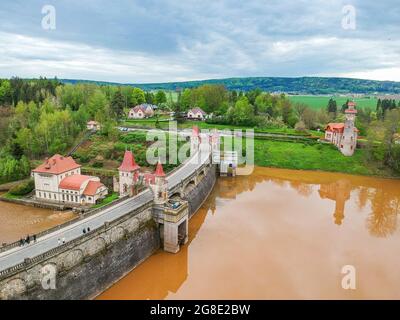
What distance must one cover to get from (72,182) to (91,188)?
2.36 meters

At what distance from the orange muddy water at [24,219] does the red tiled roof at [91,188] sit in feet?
9.60

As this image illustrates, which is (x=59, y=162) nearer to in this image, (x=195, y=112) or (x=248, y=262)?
(x=248, y=262)

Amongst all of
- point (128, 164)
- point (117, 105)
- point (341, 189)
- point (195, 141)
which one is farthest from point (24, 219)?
point (117, 105)

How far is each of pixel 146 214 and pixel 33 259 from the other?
33.9 ft

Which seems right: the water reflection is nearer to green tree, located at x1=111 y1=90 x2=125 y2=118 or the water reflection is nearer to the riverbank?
the riverbank

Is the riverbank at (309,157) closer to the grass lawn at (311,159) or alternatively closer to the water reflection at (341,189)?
the grass lawn at (311,159)

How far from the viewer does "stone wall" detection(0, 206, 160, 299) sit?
17.1 metres

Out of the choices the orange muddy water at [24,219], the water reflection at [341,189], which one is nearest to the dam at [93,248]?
the orange muddy water at [24,219]

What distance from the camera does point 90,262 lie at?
20.7 metres

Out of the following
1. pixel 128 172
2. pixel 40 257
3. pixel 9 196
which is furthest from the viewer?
pixel 9 196

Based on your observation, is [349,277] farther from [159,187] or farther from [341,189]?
[341,189]

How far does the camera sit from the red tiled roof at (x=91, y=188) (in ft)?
119

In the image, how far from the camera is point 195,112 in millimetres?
90375
